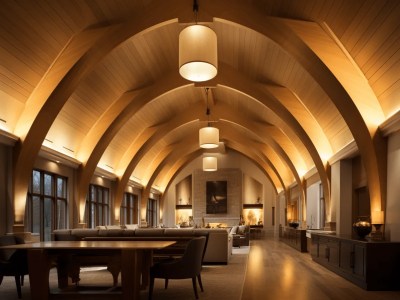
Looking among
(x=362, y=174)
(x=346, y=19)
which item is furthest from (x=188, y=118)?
(x=346, y=19)

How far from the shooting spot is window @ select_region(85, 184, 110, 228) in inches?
621

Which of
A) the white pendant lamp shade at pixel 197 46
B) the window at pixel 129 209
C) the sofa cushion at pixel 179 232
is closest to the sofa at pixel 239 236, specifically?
the window at pixel 129 209

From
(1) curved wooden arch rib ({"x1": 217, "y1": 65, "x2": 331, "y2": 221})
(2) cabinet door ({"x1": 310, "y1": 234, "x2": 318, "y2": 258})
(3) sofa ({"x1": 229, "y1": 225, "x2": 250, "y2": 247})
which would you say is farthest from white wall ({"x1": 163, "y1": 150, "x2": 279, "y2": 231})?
(2) cabinet door ({"x1": 310, "y1": 234, "x2": 318, "y2": 258})

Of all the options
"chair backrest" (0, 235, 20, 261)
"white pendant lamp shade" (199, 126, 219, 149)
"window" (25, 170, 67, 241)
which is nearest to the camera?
"chair backrest" (0, 235, 20, 261)

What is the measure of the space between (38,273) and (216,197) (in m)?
Result: 21.7

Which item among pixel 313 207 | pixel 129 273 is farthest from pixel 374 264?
pixel 313 207

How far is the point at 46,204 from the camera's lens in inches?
491

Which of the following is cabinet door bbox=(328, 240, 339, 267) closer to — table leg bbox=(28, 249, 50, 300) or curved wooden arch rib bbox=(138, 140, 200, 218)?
table leg bbox=(28, 249, 50, 300)

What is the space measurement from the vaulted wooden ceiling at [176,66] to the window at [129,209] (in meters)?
6.56

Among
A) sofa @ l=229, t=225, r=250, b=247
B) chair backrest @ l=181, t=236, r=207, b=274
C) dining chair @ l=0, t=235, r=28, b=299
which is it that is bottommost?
sofa @ l=229, t=225, r=250, b=247

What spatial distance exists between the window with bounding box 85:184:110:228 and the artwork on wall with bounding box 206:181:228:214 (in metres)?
10.6

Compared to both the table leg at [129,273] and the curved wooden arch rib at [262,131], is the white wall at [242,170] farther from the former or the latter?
the table leg at [129,273]

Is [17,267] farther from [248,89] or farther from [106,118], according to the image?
[248,89]

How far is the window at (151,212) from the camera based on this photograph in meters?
25.3
